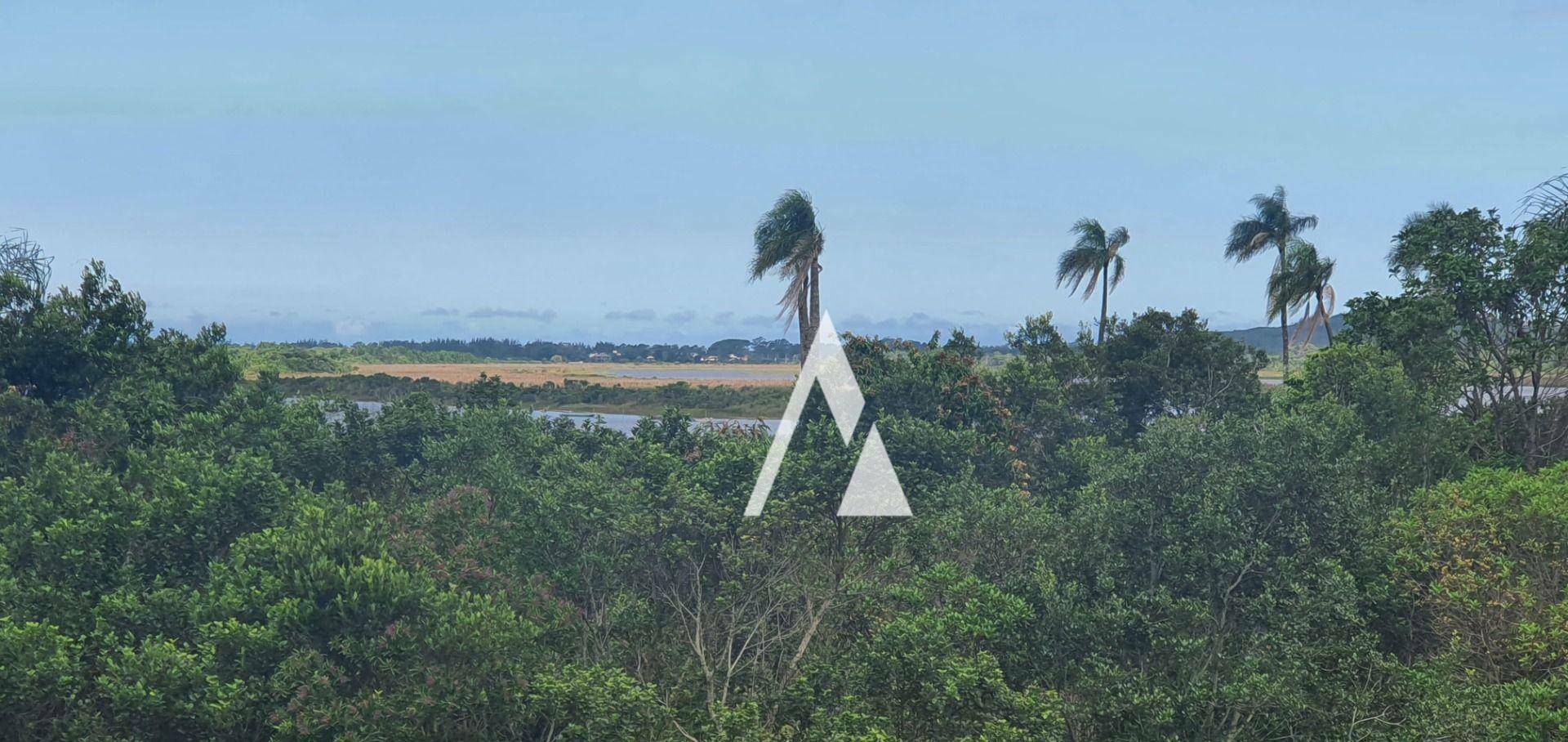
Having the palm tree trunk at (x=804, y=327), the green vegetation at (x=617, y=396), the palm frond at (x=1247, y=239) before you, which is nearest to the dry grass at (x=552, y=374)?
the green vegetation at (x=617, y=396)

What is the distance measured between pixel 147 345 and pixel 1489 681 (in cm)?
3696

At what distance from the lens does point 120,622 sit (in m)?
23.2

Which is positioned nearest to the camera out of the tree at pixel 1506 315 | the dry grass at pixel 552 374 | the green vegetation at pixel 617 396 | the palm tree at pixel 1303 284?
the tree at pixel 1506 315

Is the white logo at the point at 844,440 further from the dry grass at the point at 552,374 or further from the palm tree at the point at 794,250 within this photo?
the dry grass at the point at 552,374

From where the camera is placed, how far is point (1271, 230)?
57.0 m

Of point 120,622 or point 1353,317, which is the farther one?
point 1353,317

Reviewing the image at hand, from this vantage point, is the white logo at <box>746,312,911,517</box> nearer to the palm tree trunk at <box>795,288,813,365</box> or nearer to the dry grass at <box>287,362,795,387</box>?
the palm tree trunk at <box>795,288,813,365</box>

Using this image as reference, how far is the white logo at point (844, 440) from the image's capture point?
27.6 metres

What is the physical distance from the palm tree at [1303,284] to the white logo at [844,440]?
25968mm

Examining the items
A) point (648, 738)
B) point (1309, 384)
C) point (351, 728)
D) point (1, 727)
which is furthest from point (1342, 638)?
point (1, 727)

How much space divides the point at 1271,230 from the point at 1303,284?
13.1ft

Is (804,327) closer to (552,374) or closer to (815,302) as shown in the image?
(815,302)

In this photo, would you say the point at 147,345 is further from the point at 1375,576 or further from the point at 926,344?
the point at 1375,576

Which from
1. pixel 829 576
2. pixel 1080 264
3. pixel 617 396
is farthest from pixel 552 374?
pixel 829 576
